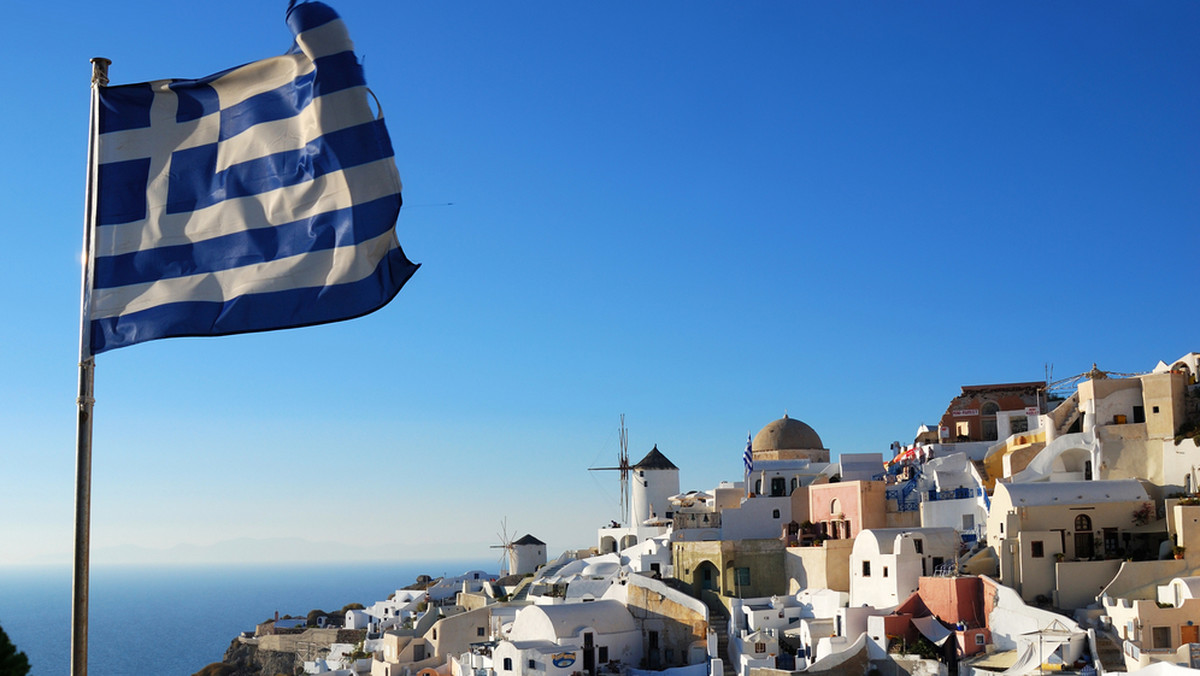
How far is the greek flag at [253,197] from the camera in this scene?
26.8ft

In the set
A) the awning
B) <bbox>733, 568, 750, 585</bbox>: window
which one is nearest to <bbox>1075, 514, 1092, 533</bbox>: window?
the awning

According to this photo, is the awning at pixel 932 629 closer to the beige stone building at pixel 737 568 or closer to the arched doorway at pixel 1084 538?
the arched doorway at pixel 1084 538

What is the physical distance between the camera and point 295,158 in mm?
8352

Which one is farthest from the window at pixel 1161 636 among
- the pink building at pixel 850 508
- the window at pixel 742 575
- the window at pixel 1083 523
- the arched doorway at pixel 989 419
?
the arched doorway at pixel 989 419

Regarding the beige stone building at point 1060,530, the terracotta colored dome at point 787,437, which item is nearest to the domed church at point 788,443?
the terracotta colored dome at point 787,437

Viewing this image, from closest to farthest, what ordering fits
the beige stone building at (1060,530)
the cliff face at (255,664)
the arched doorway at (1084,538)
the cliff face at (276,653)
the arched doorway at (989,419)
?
the beige stone building at (1060,530) → the arched doorway at (1084,538) → the arched doorway at (989,419) → the cliff face at (276,653) → the cliff face at (255,664)

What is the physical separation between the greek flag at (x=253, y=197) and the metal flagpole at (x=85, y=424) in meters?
0.07

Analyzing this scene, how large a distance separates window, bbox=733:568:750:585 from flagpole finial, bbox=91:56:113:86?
36.5m

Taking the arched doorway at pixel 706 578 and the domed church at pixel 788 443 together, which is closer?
the arched doorway at pixel 706 578

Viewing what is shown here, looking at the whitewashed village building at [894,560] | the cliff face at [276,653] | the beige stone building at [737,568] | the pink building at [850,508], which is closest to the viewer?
the whitewashed village building at [894,560]

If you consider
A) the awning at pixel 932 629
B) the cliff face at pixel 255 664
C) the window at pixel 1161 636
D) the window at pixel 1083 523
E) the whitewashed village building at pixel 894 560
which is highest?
the window at pixel 1083 523

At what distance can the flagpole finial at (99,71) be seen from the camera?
8.04m

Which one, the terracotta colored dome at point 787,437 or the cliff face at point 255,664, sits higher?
the terracotta colored dome at point 787,437

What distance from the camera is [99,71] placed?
26.4 feet
